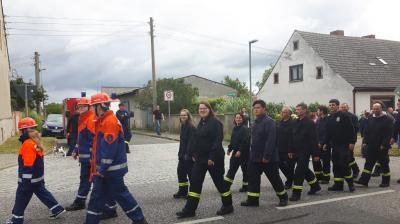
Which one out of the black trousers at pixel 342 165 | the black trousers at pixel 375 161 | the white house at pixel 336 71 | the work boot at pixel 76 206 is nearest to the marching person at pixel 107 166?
the work boot at pixel 76 206

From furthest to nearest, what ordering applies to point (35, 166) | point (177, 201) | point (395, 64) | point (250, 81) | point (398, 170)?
point (395, 64), point (250, 81), point (398, 170), point (177, 201), point (35, 166)

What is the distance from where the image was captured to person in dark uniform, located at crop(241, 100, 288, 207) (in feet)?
23.7

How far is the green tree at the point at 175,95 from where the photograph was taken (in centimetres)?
3102

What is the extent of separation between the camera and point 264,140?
7.29 m

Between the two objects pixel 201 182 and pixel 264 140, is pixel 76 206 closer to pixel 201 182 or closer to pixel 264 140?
pixel 201 182

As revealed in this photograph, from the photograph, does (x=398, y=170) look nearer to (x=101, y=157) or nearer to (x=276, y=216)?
(x=276, y=216)

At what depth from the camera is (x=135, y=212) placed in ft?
19.1

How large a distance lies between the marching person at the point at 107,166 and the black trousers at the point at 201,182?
1015 mm

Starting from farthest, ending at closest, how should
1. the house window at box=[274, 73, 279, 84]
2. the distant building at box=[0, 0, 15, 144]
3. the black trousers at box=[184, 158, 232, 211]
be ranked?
1. the house window at box=[274, 73, 279, 84]
2. the distant building at box=[0, 0, 15, 144]
3. the black trousers at box=[184, 158, 232, 211]

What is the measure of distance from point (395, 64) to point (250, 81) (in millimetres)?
12782

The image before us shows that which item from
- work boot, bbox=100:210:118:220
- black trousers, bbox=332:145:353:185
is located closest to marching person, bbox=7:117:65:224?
work boot, bbox=100:210:118:220

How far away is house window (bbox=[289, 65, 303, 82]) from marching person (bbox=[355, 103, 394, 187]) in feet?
80.2

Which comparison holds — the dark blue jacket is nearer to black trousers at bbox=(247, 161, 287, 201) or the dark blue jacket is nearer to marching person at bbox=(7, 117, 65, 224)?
black trousers at bbox=(247, 161, 287, 201)

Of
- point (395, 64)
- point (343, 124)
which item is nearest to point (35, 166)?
point (343, 124)
